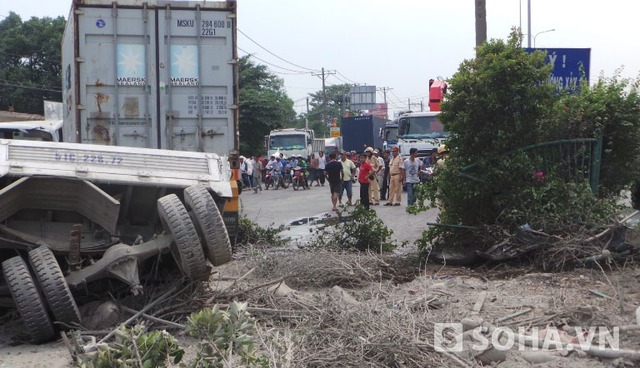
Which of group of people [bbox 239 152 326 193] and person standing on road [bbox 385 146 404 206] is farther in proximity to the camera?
group of people [bbox 239 152 326 193]

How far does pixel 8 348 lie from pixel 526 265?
5.35 m

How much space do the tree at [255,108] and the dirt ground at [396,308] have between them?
35.4 metres

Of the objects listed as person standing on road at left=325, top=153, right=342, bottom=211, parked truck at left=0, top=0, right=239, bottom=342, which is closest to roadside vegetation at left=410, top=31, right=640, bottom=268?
parked truck at left=0, top=0, right=239, bottom=342

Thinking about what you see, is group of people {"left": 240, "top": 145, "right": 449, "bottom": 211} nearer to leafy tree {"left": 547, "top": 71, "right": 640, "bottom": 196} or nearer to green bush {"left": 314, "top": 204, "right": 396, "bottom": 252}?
green bush {"left": 314, "top": 204, "right": 396, "bottom": 252}

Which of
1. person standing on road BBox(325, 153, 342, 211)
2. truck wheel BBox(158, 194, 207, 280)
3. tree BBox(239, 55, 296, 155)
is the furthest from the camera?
tree BBox(239, 55, 296, 155)

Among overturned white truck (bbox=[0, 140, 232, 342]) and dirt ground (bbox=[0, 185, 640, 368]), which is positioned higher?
overturned white truck (bbox=[0, 140, 232, 342])

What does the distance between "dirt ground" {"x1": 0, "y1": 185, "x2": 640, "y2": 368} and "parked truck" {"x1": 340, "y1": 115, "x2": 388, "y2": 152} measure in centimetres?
3581

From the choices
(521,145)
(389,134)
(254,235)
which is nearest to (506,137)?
(521,145)

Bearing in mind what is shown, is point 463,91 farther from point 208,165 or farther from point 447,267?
point 208,165

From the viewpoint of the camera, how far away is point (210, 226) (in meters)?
6.39

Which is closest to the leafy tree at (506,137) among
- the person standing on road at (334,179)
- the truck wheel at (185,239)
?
the truck wheel at (185,239)

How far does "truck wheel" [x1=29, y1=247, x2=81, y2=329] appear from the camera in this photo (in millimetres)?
5941

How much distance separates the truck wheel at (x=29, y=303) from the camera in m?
5.92

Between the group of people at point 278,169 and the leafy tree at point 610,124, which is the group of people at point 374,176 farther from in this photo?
the group of people at point 278,169
